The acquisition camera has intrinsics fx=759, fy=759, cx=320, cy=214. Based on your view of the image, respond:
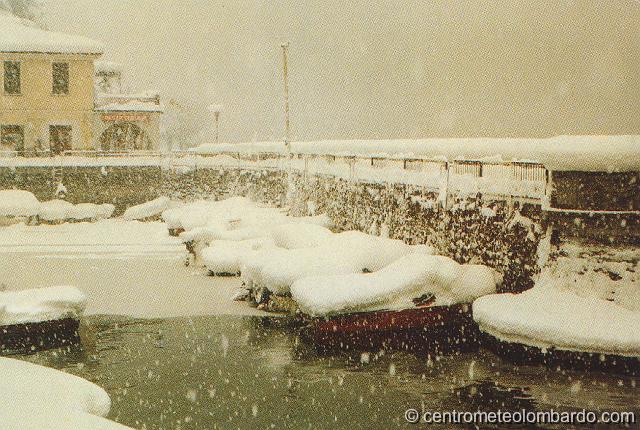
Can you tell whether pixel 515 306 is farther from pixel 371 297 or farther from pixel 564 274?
pixel 371 297

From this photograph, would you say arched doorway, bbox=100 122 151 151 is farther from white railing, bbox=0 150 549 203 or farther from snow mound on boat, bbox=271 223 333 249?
snow mound on boat, bbox=271 223 333 249

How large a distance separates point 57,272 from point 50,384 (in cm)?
1599

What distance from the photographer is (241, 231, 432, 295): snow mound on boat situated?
15.3 metres

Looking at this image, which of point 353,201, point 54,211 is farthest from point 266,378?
point 54,211

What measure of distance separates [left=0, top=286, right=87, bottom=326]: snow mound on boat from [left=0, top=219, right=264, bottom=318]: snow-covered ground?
2.69 m

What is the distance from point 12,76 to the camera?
3756 cm

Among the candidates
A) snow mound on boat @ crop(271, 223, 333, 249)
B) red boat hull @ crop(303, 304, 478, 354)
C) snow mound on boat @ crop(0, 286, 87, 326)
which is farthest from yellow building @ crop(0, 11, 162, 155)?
red boat hull @ crop(303, 304, 478, 354)

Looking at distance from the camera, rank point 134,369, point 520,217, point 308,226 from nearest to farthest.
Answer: point 134,369 → point 520,217 → point 308,226

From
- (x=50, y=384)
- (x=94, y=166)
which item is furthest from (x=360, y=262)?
(x=94, y=166)

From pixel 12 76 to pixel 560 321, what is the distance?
33124 millimetres

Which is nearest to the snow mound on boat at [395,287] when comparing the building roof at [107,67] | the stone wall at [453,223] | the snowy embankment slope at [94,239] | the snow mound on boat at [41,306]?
the stone wall at [453,223]

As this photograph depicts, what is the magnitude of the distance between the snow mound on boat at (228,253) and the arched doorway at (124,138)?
806 inches

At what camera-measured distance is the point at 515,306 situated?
41.5 ft

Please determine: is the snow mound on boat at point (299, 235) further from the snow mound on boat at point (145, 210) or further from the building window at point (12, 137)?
the building window at point (12, 137)
